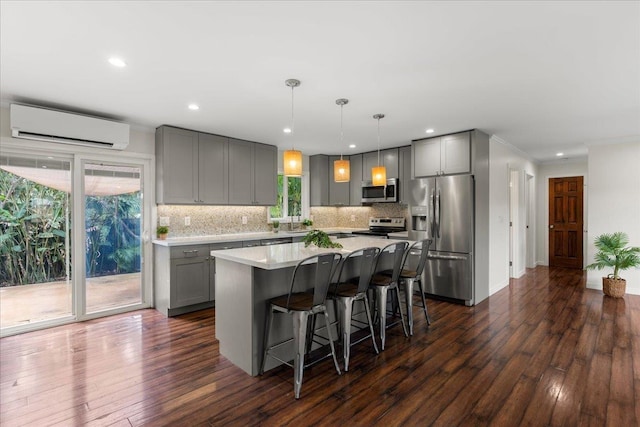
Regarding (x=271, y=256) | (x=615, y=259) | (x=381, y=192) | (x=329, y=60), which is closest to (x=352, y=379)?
(x=271, y=256)

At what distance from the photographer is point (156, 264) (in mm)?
4586

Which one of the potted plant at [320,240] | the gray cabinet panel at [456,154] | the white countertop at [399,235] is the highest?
the gray cabinet panel at [456,154]

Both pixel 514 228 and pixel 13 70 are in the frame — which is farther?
pixel 514 228

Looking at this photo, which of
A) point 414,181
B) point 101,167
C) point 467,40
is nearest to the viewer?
point 467,40

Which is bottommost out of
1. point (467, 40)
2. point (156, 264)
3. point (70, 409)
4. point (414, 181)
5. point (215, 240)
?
point (70, 409)

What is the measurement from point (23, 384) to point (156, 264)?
6.80ft

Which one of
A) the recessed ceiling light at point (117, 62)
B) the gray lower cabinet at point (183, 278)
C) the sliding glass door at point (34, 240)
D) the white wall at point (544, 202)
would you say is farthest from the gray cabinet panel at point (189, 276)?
the white wall at point (544, 202)

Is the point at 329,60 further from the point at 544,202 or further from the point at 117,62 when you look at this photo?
the point at 544,202

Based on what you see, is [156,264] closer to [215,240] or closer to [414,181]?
[215,240]

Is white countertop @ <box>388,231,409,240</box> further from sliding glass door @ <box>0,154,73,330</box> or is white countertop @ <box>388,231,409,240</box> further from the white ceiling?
sliding glass door @ <box>0,154,73,330</box>

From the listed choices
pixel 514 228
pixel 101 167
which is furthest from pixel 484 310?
pixel 101 167

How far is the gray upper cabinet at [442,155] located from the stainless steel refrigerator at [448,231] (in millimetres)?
135

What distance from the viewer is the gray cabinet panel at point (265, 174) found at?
18.2 ft

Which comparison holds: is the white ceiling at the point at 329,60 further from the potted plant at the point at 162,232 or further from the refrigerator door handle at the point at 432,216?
the potted plant at the point at 162,232
